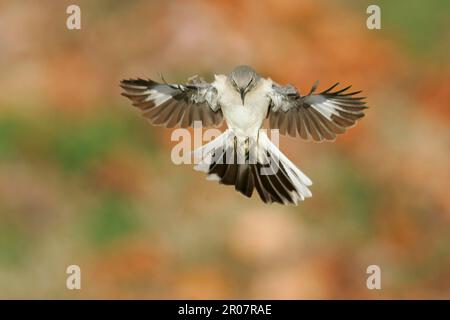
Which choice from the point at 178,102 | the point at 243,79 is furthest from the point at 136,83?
the point at 243,79

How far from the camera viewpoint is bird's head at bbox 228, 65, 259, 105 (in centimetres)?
259

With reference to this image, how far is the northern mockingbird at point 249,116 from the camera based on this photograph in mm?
2648

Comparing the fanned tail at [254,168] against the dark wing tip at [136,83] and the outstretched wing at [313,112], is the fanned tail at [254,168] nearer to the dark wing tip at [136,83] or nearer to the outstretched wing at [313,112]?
the outstretched wing at [313,112]

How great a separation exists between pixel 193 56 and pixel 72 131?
1.45 ft

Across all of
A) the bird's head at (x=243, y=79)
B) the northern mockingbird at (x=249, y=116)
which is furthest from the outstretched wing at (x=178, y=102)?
the bird's head at (x=243, y=79)

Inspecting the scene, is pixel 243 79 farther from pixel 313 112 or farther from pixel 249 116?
pixel 313 112

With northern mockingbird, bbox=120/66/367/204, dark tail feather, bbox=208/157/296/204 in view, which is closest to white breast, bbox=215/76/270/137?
northern mockingbird, bbox=120/66/367/204

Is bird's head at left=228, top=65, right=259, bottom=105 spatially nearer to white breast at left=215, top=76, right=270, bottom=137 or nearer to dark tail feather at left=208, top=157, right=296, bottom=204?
white breast at left=215, top=76, right=270, bottom=137

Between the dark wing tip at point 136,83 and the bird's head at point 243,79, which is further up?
the dark wing tip at point 136,83

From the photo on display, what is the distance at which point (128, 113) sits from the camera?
121 inches

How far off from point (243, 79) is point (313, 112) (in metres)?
0.24

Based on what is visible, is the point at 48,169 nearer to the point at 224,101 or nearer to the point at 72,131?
the point at 72,131

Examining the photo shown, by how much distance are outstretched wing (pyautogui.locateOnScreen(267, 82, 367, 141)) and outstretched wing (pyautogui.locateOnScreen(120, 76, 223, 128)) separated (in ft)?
0.54

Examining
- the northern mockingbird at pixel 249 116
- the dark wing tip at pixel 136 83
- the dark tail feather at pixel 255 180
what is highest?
the dark wing tip at pixel 136 83
